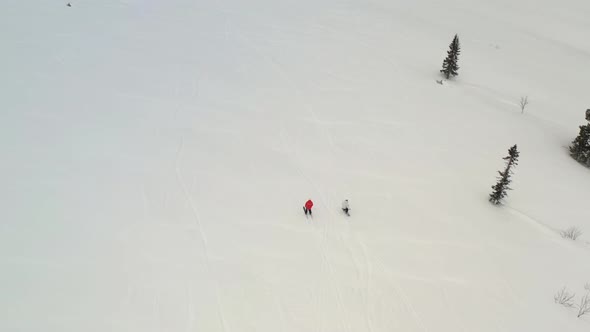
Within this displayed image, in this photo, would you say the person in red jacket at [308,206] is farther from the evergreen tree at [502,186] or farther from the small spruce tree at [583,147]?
the small spruce tree at [583,147]

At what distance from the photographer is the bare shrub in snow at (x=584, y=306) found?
11.2m

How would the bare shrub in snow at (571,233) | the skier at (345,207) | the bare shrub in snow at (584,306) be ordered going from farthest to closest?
the bare shrub in snow at (571,233), the skier at (345,207), the bare shrub in snow at (584,306)

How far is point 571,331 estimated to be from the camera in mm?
10750

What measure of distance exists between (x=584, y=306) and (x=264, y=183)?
9506 mm

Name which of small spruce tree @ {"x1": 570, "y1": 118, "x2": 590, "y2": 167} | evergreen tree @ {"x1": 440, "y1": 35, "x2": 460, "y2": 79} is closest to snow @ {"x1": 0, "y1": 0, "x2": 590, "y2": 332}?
small spruce tree @ {"x1": 570, "y1": 118, "x2": 590, "y2": 167}

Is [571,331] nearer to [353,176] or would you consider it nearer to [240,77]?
[353,176]

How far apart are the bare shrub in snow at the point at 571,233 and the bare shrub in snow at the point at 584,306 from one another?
109 inches

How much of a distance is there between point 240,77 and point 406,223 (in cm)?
1173

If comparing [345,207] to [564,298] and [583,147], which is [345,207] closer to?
[564,298]

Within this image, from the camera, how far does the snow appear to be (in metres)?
10.2

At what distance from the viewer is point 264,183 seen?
1443 cm

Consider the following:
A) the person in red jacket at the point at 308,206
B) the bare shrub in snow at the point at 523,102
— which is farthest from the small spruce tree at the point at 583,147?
the person in red jacket at the point at 308,206

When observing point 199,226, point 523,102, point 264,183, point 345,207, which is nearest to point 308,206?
point 345,207

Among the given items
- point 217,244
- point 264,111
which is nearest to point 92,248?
point 217,244
